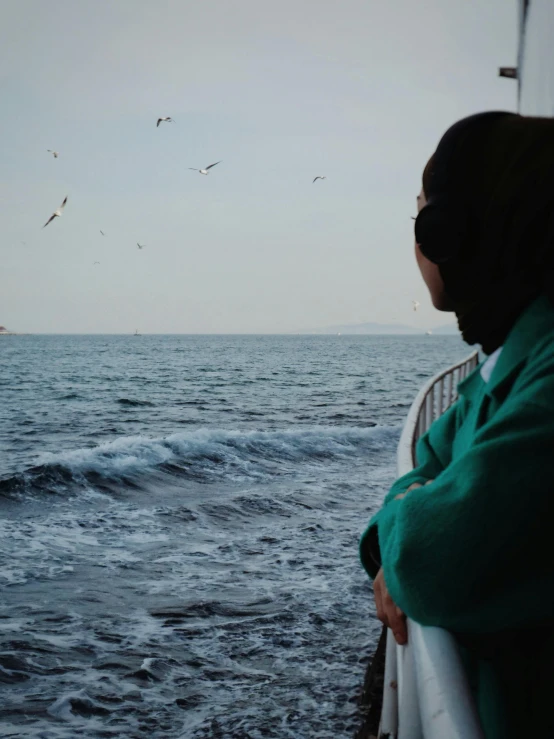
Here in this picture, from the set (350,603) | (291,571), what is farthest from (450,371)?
(291,571)

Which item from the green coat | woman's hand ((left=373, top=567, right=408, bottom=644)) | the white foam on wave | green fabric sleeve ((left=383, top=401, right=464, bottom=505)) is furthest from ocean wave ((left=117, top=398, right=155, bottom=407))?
the green coat

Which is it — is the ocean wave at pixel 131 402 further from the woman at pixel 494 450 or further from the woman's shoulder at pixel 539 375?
the woman's shoulder at pixel 539 375

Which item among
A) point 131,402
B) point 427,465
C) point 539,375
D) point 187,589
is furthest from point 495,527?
point 131,402

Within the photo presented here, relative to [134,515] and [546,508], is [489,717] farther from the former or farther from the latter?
[134,515]

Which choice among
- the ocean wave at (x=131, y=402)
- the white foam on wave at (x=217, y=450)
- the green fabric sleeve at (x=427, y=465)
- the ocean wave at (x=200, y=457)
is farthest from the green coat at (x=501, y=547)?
the ocean wave at (x=131, y=402)

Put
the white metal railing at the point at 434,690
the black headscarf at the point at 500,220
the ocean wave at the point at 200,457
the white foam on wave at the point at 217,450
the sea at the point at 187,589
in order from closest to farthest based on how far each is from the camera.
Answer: the white metal railing at the point at 434,690, the black headscarf at the point at 500,220, the sea at the point at 187,589, the ocean wave at the point at 200,457, the white foam on wave at the point at 217,450

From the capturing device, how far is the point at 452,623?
2.46 ft

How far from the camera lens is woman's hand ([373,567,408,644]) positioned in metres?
0.96

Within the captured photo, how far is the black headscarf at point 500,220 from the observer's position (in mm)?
841

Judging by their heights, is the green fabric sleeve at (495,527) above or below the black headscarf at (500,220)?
below

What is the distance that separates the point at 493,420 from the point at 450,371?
4152 mm

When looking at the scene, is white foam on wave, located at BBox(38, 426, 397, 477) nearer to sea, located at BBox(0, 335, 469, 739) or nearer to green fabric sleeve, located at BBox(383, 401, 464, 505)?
sea, located at BBox(0, 335, 469, 739)

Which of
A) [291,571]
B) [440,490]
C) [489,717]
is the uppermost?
[440,490]

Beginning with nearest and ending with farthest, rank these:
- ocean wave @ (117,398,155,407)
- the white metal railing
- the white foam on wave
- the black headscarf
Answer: the white metal railing
the black headscarf
the white foam on wave
ocean wave @ (117,398,155,407)
